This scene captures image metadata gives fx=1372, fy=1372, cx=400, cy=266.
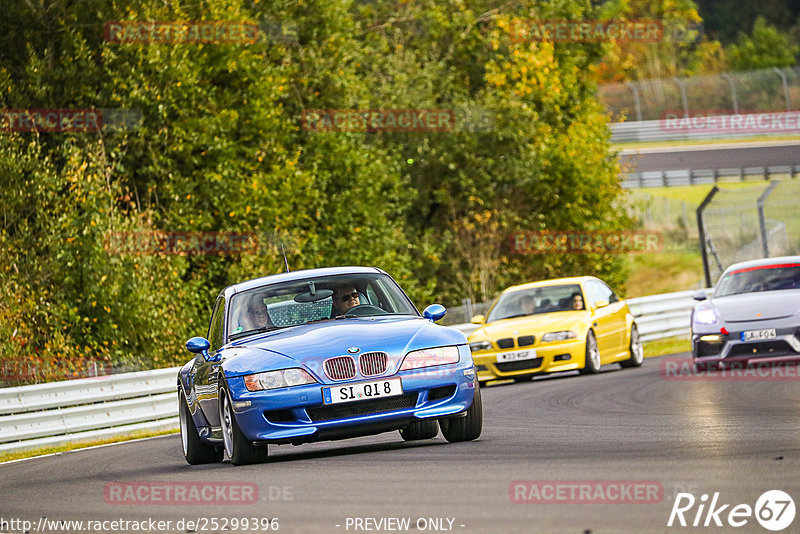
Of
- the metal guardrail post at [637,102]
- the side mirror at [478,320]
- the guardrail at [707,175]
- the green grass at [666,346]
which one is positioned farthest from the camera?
the metal guardrail post at [637,102]

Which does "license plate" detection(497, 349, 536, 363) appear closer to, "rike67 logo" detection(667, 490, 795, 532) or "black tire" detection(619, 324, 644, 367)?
"black tire" detection(619, 324, 644, 367)

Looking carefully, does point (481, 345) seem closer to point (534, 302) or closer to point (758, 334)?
point (534, 302)

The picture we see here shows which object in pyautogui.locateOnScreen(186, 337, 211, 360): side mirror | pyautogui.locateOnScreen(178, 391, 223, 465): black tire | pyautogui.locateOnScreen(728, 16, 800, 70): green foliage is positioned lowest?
pyautogui.locateOnScreen(178, 391, 223, 465): black tire

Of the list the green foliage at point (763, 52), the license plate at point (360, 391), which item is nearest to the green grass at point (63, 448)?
the license plate at point (360, 391)

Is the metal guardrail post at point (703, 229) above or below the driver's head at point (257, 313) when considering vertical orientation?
below

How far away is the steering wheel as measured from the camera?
1088 cm

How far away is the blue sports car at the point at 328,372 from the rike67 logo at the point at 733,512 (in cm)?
343

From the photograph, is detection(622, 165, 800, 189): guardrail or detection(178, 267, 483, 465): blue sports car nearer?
detection(178, 267, 483, 465): blue sports car

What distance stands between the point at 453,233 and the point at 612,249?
15.8 feet

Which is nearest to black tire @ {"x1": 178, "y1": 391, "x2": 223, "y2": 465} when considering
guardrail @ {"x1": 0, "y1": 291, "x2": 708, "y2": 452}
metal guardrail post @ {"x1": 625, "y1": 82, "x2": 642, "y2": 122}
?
guardrail @ {"x1": 0, "y1": 291, "x2": 708, "y2": 452}

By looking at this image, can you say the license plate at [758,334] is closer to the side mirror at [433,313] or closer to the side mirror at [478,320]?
the side mirror at [478,320]

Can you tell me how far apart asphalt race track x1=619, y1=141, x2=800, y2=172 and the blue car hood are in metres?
43.9

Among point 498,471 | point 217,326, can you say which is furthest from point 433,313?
point 498,471

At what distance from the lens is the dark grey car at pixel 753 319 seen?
638 inches
